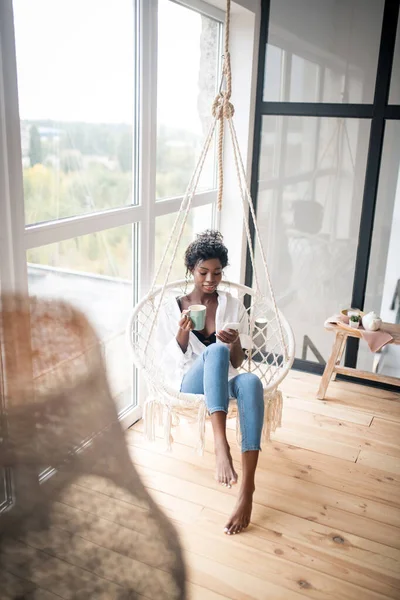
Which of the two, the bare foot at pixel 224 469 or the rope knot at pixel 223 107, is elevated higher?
the rope knot at pixel 223 107

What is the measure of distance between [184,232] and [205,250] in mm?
623

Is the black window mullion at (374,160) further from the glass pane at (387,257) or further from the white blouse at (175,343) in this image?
the white blouse at (175,343)

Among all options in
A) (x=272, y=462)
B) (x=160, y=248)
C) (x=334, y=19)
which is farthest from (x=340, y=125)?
(x=272, y=462)

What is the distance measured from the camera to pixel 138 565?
9.5 inches

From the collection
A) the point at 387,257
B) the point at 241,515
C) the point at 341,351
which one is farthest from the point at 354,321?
the point at 241,515

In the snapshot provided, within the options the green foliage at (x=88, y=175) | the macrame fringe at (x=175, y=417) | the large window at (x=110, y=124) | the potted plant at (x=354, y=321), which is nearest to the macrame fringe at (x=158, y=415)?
the macrame fringe at (x=175, y=417)

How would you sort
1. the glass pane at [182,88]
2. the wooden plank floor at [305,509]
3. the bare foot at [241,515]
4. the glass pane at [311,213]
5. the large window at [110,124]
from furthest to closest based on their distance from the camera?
the glass pane at [311,213], the glass pane at [182,88], the bare foot at [241,515], the wooden plank floor at [305,509], the large window at [110,124]

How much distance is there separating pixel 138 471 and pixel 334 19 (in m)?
2.78

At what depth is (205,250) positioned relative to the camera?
6.64 feet

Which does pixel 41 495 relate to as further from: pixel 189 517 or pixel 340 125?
pixel 340 125

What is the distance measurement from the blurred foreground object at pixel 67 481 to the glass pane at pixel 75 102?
0.97m

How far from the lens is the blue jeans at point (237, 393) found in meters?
1.75

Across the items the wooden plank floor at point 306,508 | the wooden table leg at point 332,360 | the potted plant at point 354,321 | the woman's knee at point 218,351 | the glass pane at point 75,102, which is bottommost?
the wooden plank floor at point 306,508

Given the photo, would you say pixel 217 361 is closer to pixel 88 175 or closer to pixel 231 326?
pixel 231 326
